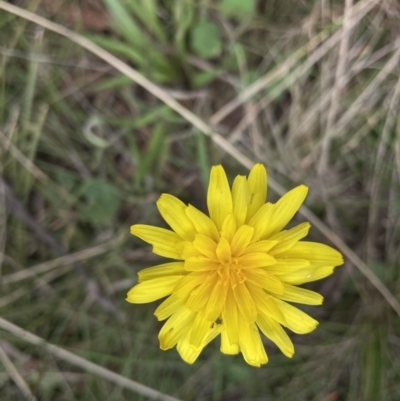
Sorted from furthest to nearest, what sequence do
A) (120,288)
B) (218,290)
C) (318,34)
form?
(120,288) → (318,34) → (218,290)

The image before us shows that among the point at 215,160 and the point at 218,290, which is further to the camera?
the point at 215,160

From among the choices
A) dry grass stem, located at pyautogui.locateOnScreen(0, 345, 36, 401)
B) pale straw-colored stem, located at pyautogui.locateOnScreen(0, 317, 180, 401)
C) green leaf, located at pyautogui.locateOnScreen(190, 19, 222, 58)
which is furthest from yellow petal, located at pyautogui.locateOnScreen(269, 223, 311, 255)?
dry grass stem, located at pyautogui.locateOnScreen(0, 345, 36, 401)

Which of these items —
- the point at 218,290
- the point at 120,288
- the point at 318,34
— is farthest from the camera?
the point at 120,288

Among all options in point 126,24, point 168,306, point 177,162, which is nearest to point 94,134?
point 177,162

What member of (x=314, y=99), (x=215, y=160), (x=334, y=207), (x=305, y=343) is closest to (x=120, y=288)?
(x=215, y=160)

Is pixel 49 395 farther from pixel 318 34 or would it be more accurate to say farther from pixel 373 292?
pixel 318 34

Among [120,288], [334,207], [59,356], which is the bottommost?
[59,356]
